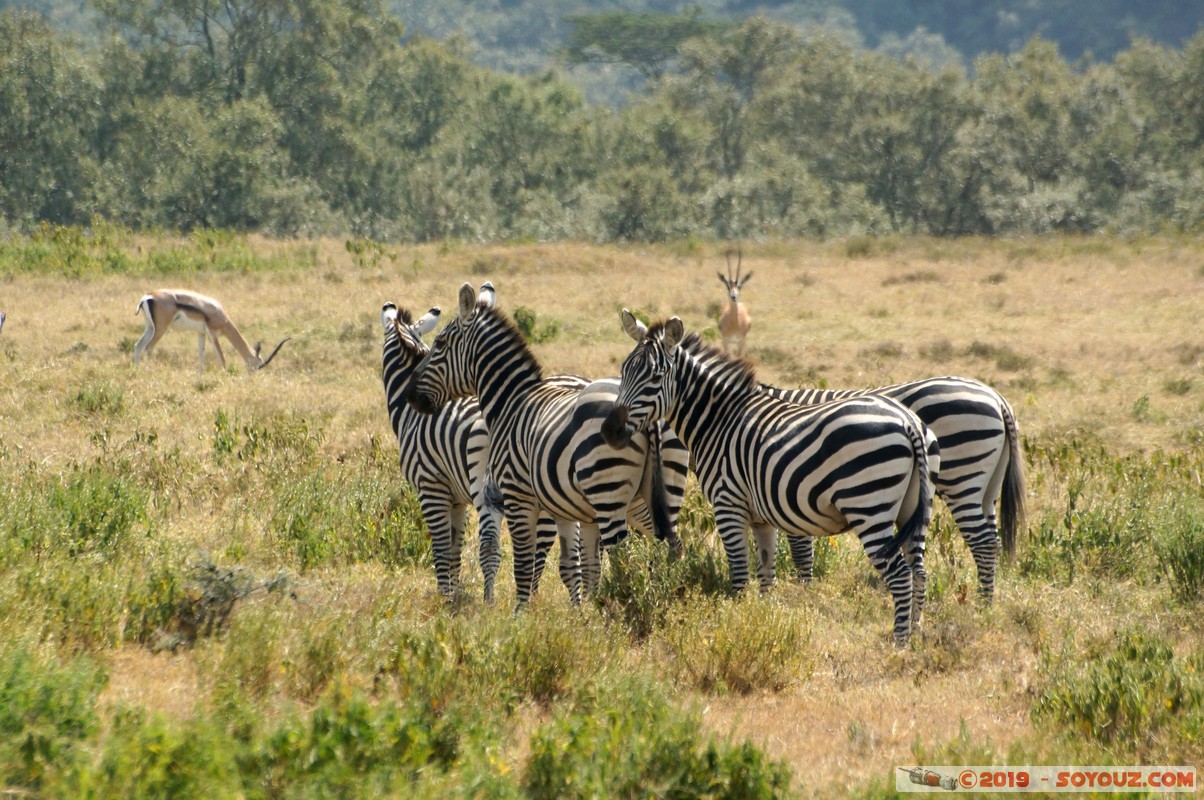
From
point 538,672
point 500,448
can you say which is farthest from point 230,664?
point 500,448

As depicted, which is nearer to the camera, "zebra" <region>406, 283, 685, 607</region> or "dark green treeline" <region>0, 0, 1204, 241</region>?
"zebra" <region>406, 283, 685, 607</region>

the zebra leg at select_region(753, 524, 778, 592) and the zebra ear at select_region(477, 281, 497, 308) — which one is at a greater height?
the zebra ear at select_region(477, 281, 497, 308)

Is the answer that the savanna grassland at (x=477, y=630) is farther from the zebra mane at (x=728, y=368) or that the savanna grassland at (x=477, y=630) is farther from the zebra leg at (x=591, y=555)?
the zebra mane at (x=728, y=368)

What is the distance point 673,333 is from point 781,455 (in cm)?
97

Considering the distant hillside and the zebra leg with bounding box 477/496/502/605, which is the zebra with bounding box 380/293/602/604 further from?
the distant hillside

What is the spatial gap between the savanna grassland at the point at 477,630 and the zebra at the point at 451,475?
0.88ft

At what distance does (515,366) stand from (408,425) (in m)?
1.07

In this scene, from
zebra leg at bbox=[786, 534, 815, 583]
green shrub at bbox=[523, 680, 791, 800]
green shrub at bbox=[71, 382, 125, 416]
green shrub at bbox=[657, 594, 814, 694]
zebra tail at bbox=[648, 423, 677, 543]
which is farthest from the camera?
green shrub at bbox=[71, 382, 125, 416]

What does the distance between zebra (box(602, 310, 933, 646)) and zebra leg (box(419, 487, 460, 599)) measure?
5.61ft

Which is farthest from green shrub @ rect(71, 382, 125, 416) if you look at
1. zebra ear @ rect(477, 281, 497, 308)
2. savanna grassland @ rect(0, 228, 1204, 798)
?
zebra ear @ rect(477, 281, 497, 308)

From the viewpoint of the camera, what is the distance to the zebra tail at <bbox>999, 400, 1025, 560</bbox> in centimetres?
783

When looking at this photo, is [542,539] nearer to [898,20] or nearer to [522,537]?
[522,537]

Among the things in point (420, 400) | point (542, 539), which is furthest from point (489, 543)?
point (420, 400)

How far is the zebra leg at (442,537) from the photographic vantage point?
7691mm
